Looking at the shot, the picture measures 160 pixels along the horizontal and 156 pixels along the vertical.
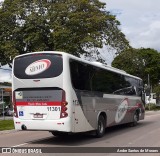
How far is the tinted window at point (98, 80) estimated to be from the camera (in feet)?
47.3

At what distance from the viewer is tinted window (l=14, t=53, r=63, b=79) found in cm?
1391

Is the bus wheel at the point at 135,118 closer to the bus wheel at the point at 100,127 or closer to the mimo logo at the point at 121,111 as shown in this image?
the mimo logo at the point at 121,111

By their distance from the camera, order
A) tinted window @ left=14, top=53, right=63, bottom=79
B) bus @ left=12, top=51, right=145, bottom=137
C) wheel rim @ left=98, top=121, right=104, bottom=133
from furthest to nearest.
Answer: wheel rim @ left=98, top=121, right=104, bottom=133 → tinted window @ left=14, top=53, right=63, bottom=79 → bus @ left=12, top=51, right=145, bottom=137

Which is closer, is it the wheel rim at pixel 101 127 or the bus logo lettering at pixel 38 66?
the bus logo lettering at pixel 38 66

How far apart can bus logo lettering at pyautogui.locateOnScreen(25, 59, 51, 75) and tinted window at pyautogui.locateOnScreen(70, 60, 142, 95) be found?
2.99ft

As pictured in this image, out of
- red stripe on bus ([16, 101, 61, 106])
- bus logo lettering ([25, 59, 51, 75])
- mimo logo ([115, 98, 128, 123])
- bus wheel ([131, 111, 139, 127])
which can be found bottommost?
bus wheel ([131, 111, 139, 127])

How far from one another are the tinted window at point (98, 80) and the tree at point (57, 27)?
11833 millimetres

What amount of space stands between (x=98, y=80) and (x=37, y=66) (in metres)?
3.24

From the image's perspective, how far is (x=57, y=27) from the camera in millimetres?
32500

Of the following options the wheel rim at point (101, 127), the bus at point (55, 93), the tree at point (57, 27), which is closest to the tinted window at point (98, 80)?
the bus at point (55, 93)

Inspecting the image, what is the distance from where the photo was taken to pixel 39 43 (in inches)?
1312

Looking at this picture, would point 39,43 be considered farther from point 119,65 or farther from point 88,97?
point 119,65

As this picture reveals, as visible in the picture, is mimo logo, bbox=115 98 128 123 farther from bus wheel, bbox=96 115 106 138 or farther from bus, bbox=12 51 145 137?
bus, bbox=12 51 145 137

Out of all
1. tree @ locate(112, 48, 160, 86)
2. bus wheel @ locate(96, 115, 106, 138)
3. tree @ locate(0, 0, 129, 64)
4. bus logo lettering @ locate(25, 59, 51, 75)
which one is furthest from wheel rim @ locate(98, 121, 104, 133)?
tree @ locate(112, 48, 160, 86)
